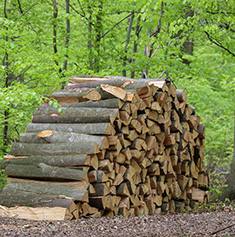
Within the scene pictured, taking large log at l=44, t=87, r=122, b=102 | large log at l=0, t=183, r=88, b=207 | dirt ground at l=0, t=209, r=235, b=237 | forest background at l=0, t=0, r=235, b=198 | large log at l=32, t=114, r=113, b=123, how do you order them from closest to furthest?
dirt ground at l=0, t=209, r=235, b=237 < large log at l=0, t=183, r=88, b=207 < large log at l=32, t=114, r=113, b=123 < large log at l=44, t=87, r=122, b=102 < forest background at l=0, t=0, r=235, b=198

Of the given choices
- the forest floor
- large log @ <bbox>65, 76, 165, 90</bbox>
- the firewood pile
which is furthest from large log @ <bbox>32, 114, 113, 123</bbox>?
the forest floor

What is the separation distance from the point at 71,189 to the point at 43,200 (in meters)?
0.39

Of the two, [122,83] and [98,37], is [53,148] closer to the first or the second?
[122,83]

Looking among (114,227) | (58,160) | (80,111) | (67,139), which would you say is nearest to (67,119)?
(80,111)

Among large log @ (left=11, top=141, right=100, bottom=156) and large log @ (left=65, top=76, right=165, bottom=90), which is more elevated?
large log @ (left=65, top=76, right=165, bottom=90)

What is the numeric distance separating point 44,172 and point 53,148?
16.2 inches

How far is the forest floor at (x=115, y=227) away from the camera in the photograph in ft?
13.3

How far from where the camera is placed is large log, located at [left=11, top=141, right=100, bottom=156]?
5023 mm

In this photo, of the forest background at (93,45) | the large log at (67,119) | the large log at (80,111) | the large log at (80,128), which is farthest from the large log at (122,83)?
the forest background at (93,45)

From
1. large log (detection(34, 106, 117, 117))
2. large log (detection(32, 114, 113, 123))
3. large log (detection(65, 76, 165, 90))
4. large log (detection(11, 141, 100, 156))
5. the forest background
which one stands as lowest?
large log (detection(11, 141, 100, 156))

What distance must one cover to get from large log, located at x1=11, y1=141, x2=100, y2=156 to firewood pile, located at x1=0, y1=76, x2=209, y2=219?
1cm

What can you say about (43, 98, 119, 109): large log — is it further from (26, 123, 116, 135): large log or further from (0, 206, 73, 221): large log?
(0, 206, 73, 221): large log

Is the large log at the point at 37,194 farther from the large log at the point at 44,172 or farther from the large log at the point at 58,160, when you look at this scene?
the large log at the point at 58,160

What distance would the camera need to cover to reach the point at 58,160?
5090 mm
